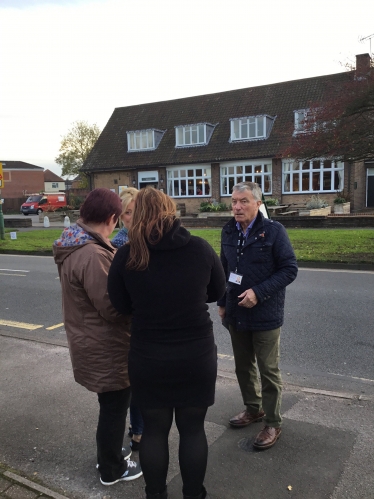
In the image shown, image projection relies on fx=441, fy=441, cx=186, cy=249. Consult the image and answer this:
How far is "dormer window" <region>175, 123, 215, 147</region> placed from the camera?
105ft

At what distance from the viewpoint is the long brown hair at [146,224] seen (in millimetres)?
2240

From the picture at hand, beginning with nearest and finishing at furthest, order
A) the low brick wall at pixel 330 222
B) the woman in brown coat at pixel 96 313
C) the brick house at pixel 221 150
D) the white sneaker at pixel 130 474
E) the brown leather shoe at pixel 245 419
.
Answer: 1. the woman in brown coat at pixel 96 313
2. the white sneaker at pixel 130 474
3. the brown leather shoe at pixel 245 419
4. the low brick wall at pixel 330 222
5. the brick house at pixel 221 150

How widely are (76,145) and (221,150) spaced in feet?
98.7

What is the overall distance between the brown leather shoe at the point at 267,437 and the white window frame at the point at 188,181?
29.1 m

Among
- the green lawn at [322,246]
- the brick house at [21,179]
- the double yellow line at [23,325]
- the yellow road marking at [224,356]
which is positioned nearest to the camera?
the yellow road marking at [224,356]

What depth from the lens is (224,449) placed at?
3230 mm

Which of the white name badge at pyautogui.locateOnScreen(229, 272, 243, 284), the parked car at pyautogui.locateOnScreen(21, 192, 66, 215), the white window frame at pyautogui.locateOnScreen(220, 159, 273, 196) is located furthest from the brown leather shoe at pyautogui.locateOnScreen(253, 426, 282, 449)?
the parked car at pyautogui.locateOnScreen(21, 192, 66, 215)

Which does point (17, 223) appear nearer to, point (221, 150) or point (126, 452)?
point (221, 150)

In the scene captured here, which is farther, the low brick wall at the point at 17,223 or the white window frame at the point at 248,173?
the white window frame at the point at 248,173

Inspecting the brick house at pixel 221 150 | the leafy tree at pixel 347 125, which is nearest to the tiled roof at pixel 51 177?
the brick house at pixel 221 150

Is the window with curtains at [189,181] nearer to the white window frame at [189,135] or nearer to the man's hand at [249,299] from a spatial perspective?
the white window frame at [189,135]

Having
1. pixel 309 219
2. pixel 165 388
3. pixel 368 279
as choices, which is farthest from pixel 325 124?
pixel 165 388

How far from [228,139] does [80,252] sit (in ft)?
98.0

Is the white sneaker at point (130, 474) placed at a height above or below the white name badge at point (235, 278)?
below
